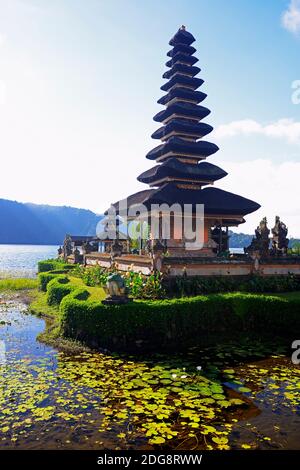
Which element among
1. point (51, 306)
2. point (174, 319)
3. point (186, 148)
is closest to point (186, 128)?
point (186, 148)

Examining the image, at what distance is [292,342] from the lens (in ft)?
45.5

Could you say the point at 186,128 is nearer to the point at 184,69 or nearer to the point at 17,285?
the point at 184,69

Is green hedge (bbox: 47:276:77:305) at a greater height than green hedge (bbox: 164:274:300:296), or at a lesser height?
lesser

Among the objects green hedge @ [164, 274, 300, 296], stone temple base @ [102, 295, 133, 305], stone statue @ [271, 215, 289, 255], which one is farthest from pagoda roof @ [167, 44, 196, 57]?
stone temple base @ [102, 295, 133, 305]

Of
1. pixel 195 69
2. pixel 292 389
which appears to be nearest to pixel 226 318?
pixel 292 389

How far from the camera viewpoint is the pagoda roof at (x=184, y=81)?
28391 millimetres

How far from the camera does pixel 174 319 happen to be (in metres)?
13.4

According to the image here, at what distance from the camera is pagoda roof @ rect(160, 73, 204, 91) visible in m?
28.4

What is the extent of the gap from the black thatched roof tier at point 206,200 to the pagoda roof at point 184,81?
8670 mm

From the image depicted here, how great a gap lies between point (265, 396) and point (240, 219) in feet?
58.9

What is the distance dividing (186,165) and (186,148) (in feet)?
4.99

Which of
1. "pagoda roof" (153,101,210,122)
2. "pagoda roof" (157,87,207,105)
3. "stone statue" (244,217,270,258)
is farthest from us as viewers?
"pagoda roof" (157,87,207,105)

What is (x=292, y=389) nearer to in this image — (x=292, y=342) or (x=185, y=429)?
(x=185, y=429)

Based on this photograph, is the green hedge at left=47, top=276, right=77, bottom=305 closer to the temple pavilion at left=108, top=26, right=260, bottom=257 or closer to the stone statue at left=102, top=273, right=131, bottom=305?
the stone statue at left=102, top=273, right=131, bottom=305
